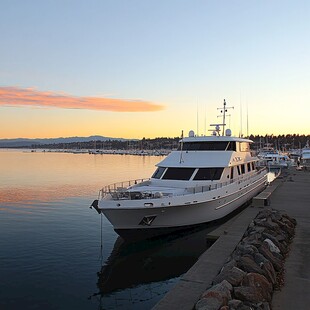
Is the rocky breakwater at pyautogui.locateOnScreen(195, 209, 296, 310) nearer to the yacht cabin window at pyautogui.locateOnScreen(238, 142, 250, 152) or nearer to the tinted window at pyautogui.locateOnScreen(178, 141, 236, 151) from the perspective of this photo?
the tinted window at pyautogui.locateOnScreen(178, 141, 236, 151)

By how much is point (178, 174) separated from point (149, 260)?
628 centimetres

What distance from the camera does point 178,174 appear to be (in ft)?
60.5

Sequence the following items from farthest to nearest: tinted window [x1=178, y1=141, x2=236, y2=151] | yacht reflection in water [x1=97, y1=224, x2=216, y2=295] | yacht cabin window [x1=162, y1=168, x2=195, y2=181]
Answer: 1. tinted window [x1=178, y1=141, x2=236, y2=151]
2. yacht cabin window [x1=162, y1=168, x2=195, y2=181]
3. yacht reflection in water [x1=97, y1=224, x2=216, y2=295]

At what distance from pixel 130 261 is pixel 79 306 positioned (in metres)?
3.92

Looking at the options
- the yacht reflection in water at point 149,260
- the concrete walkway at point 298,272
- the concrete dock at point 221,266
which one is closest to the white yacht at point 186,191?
the yacht reflection in water at point 149,260

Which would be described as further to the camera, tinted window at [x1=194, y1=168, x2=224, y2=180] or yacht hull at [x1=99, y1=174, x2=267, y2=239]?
tinted window at [x1=194, y1=168, x2=224, y2=180]

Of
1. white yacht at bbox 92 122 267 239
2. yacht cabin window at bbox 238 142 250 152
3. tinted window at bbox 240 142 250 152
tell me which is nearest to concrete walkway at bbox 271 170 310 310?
white yacht at bbox 92 122 267 239

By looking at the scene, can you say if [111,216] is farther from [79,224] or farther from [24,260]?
[79,224]

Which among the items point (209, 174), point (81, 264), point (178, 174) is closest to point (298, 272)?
point (81, 264)

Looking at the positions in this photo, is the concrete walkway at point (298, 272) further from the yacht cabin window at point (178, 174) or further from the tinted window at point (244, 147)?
the tinted window at point (244, 147)

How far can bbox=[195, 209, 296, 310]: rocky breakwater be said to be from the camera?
651 centimetres

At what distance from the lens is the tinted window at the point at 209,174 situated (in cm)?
1808

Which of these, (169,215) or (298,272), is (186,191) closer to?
(169,215)

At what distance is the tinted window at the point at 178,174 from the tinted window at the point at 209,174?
394 mm
